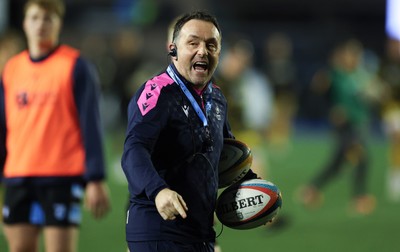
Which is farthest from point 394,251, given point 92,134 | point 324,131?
point 324,131

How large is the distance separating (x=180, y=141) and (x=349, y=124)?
7.49 m

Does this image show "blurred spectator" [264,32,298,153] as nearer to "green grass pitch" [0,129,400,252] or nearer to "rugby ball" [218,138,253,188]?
"green grass pitch" [0,129,400,252]

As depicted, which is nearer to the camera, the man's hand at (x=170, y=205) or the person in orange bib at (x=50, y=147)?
the man's hand at (x=170, y=205)

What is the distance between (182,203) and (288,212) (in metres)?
7.19

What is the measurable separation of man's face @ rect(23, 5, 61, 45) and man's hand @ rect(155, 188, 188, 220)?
2.21 meters

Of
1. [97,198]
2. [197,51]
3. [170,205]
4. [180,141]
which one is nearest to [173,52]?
[197,51]

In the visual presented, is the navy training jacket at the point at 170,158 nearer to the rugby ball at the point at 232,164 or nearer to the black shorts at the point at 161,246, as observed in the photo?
the black shorts at the point at 161,246

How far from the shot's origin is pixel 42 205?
5.59m

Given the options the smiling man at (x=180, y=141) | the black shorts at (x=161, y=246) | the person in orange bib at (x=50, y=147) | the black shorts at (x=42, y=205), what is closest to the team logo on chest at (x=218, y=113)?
the smiling man at (x=180, y=141)

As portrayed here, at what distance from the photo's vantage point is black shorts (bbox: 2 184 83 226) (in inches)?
218

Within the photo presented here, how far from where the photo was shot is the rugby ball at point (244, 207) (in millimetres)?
4574

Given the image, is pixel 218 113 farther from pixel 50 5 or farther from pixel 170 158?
pixel 50 5

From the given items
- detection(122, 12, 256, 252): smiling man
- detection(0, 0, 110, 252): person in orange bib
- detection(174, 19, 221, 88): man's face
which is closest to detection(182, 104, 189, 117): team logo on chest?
detection(122, 12, 256, 252): smiling man

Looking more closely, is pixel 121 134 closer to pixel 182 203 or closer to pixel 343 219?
pixel 343 219
